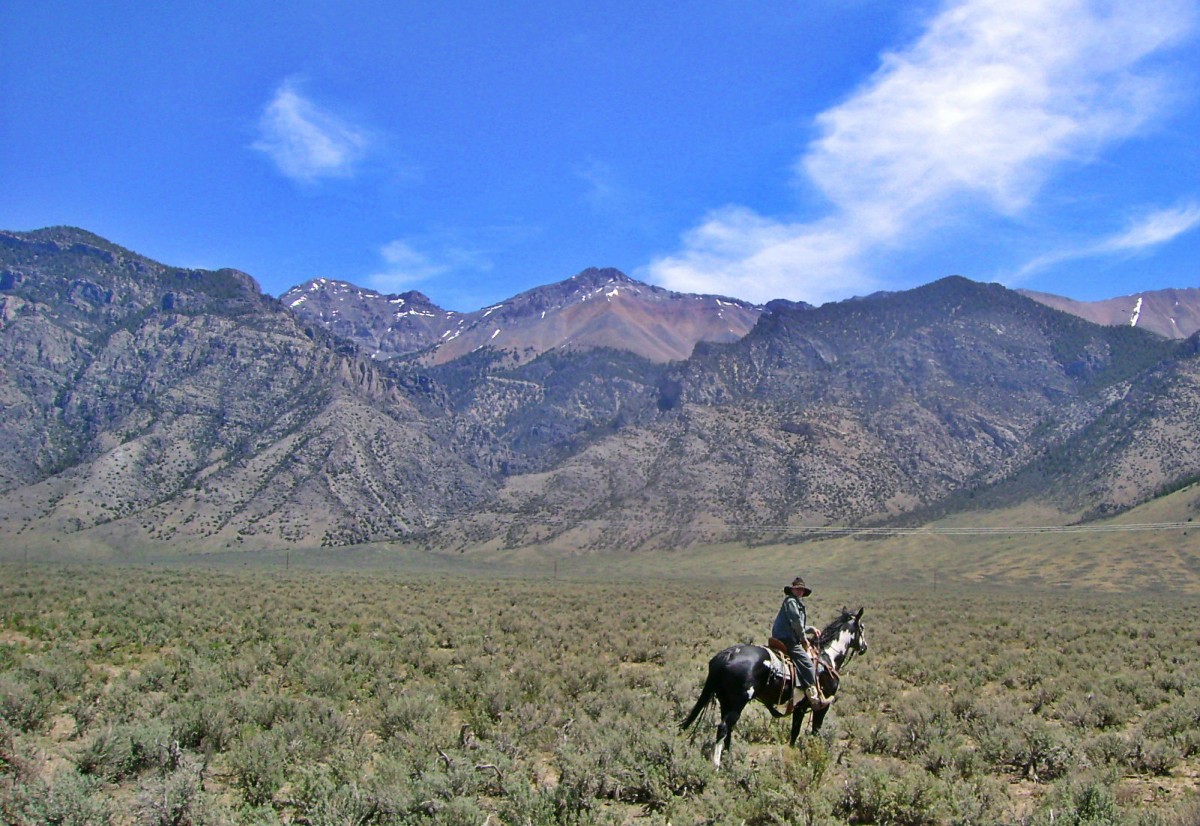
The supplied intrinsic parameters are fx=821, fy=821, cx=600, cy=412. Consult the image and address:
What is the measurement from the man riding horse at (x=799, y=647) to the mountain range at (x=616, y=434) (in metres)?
106

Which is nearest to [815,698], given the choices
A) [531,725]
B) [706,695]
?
[706,695]

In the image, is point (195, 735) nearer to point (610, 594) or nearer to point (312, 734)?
point (312, 734)

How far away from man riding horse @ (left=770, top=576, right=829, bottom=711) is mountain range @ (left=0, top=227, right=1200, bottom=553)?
106 meters

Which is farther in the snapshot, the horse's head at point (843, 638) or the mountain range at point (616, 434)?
the mountain range at point (616, 434)

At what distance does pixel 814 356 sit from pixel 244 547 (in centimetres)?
12053

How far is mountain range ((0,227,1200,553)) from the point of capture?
124 metres

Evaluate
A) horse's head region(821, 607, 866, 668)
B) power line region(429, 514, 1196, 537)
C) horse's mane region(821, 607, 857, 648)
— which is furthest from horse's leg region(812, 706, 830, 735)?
power line region(429, 514, 1196, 537)

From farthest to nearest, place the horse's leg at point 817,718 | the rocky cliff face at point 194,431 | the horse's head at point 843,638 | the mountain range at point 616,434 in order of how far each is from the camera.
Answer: the rocky cliff face at point 194,431 → the mountain range at point 616,434 → the horse's head at point 843,638 → the horse's leg at point 817,718

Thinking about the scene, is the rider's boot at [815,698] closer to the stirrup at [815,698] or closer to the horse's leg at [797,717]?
the stirrup at [815,698]

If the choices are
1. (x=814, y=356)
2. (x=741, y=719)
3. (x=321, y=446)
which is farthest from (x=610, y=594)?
(x=814, y=356)

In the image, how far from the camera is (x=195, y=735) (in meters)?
11.1

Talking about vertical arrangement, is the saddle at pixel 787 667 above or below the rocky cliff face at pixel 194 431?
below

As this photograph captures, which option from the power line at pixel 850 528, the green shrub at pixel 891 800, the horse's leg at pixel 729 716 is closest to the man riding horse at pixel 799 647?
the horse's leg at pixel 729 716

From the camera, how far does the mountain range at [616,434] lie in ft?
406
